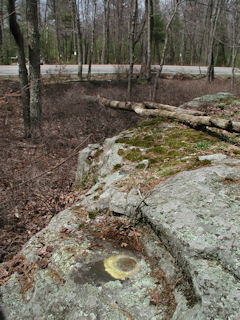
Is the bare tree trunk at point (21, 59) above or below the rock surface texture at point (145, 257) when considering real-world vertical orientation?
above

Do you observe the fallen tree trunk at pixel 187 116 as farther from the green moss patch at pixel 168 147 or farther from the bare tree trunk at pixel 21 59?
the bare tree trunk at pixel 21 59

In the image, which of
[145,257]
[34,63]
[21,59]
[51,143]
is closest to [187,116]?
[145,257]

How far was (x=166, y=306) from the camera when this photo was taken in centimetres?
215

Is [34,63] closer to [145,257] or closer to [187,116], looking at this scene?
[187,116]

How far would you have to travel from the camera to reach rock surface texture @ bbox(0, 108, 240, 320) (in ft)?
6.86

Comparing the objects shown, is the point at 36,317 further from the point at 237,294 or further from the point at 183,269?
the point at 237,294

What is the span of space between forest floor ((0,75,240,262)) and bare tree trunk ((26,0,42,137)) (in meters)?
0.56

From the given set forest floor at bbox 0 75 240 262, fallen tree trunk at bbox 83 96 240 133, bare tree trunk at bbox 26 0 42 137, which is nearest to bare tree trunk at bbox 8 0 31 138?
bare tree trunk at bbox 26 0 42 137

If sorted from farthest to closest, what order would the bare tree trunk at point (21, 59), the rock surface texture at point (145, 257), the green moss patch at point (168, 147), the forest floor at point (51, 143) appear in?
the bare tree trunk at point (21, 59) < the forest floor at point (51, 143) < the green moss patch at point (168, 147) < the rock surface texture at point (145, 257)

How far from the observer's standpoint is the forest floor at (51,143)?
5.10m

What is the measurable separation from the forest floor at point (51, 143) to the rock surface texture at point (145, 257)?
106 cm

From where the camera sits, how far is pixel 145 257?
2.67 metres

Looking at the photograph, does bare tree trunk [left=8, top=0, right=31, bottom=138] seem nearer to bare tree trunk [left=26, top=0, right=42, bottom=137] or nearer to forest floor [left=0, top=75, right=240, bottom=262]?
bare tree trunk [left=26, top=0, right=42, bottom=137]

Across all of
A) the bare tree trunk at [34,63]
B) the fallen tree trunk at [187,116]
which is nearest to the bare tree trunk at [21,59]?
the bare tree trunk at [34,63]
